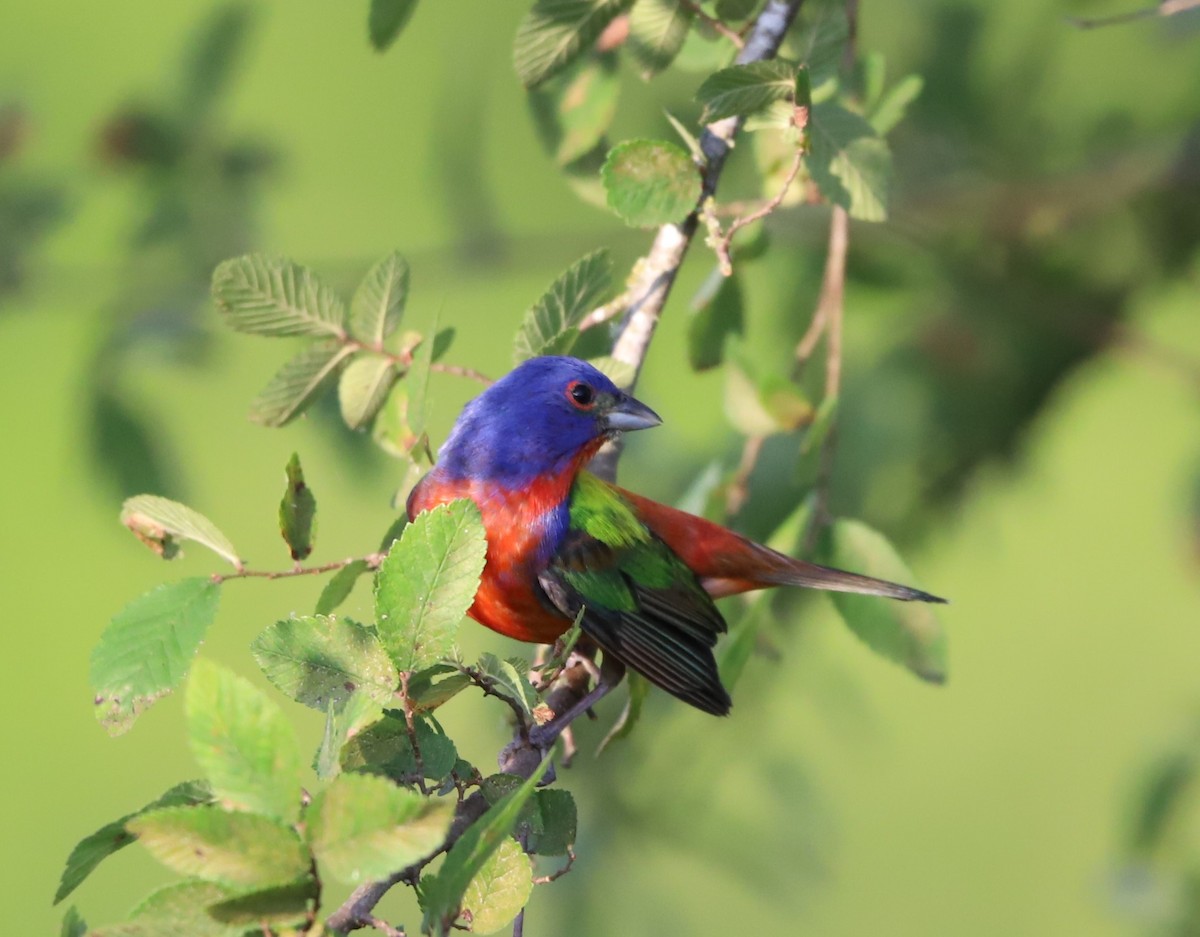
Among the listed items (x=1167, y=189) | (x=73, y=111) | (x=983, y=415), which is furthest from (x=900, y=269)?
(x=73, y=111)

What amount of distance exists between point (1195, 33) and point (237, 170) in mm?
2004

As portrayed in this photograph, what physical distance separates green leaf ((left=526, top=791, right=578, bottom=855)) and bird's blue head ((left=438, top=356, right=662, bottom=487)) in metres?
0.79

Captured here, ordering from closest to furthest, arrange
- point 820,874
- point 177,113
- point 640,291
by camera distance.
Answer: point 640,291, point 177,113, point 820,874

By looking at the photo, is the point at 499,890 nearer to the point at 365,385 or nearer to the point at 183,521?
the point at 183,521

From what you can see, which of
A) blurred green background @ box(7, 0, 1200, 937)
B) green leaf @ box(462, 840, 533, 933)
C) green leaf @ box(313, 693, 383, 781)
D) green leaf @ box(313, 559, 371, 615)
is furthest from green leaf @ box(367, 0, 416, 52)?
green leaf @ box(462, 840, 533, 933)

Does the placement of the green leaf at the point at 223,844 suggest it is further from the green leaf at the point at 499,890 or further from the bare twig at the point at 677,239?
the bare twig at the point at 677,239

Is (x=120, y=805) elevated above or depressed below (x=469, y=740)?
below

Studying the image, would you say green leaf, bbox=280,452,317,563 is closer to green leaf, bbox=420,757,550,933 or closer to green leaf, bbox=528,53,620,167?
green leaf, bbox=420,757,550,933

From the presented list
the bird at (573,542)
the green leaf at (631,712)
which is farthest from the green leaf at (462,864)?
the bird at (573,542)

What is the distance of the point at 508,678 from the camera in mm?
1182

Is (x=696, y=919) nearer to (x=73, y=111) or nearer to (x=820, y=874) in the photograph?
(x=820, y=874)

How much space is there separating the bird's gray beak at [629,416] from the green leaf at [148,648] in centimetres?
85

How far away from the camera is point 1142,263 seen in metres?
3.19

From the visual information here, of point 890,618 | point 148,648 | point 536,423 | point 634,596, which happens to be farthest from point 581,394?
point 148,648
